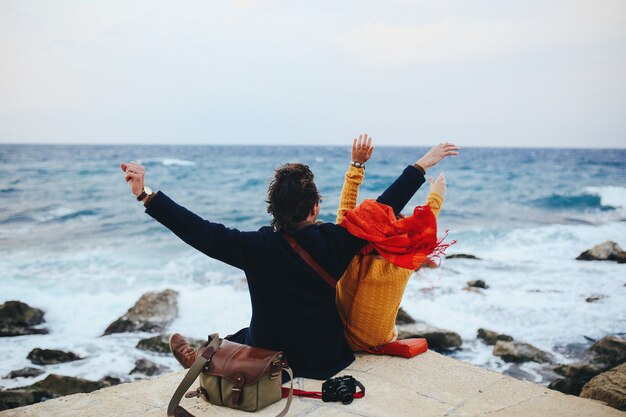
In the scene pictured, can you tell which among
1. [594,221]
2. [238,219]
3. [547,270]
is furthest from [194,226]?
[594,221]

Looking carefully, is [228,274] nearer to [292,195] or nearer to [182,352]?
[182,352]

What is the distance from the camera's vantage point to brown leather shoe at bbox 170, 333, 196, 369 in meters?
3.52

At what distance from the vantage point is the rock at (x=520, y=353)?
649cm

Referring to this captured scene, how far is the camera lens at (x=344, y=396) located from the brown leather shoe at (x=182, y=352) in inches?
43.4

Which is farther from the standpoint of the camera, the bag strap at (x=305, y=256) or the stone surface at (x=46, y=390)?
the stone surface at (x=46, y=390)

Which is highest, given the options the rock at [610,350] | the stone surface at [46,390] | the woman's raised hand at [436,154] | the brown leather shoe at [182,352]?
the woman's raised hand at [436,154]

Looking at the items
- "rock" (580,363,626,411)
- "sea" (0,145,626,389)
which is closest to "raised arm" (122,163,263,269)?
"sea" (0,145,626,389)

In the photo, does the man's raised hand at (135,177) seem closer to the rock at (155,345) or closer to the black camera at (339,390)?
the black camera at (339,390)

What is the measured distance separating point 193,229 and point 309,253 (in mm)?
714

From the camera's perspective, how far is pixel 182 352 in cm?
355

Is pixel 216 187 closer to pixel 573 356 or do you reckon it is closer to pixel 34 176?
pixel 34 176

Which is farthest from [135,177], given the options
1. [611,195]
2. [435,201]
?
[611,195]

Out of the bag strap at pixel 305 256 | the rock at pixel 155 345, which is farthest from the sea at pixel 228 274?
the bag strap at pixel 305 256

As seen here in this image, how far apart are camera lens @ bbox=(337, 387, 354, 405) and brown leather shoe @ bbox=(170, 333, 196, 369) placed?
43.4 inches
